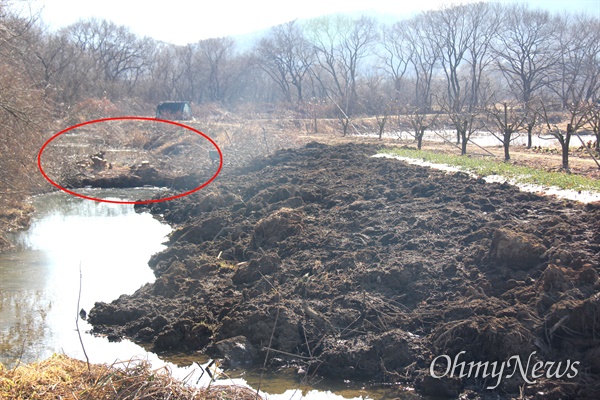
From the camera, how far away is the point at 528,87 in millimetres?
54438

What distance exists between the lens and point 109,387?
5.20m

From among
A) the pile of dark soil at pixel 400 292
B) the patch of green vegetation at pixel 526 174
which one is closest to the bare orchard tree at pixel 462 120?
the patch of green vegetation at pixel 526 174

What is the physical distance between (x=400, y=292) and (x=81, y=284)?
5.15 metres

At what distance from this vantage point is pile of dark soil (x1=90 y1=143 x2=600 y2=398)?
712 centimetres

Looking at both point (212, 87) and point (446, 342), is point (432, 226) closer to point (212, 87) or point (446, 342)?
point (446, 342)

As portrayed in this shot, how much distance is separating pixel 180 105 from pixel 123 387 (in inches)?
1766

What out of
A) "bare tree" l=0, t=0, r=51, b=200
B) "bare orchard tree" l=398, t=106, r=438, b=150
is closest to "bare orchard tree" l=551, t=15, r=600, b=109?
"bare orchard tree" l=398, t=106, r=438, b=150

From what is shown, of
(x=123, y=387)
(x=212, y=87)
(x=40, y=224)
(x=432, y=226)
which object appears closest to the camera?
(x=123, y=387)

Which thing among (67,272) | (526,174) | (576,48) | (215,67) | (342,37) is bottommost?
(67,272)

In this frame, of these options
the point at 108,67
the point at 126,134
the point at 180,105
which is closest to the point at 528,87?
the point at 180,105

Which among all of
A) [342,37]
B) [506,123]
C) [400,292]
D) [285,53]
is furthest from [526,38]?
[400,292]

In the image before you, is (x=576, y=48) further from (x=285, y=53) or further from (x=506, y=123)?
(x=506, y=123)

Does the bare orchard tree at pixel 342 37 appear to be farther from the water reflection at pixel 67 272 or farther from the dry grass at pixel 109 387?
the dry grass at pixel 109 387

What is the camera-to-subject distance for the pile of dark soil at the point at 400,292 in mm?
7117
